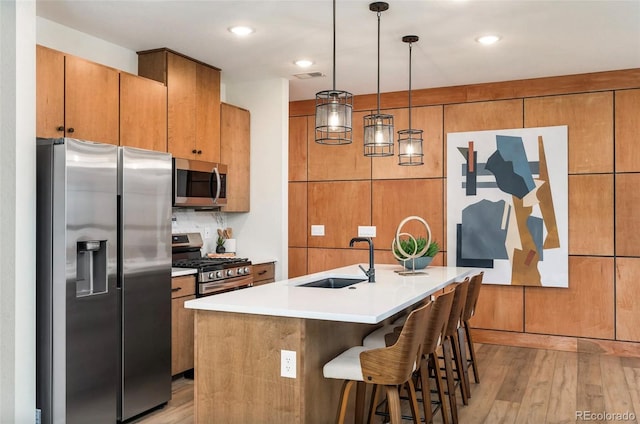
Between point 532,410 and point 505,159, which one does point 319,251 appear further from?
point 532,410

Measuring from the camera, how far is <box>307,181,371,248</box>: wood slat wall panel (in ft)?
21.0

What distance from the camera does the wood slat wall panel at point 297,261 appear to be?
6.72 metres

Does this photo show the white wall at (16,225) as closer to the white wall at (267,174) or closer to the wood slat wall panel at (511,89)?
the white wall at (267,174)

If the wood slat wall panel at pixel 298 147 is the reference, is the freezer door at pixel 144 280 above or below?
below

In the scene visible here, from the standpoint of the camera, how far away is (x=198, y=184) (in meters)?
4.84

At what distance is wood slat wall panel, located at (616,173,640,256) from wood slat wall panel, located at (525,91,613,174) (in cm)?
19

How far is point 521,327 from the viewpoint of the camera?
18.5 ft

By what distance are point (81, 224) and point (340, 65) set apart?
285 centimetres

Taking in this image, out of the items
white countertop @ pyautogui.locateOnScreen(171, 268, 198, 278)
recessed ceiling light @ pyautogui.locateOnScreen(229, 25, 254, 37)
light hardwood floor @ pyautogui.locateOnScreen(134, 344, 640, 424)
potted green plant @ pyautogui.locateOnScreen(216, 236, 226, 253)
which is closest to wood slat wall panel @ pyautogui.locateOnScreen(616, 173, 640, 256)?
light hardwood floor @ pyautogui.locateOnScreen(134, 344, 640, 424)

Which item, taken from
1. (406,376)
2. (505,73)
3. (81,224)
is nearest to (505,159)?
(505,73)

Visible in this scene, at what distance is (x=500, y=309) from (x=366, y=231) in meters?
1.64

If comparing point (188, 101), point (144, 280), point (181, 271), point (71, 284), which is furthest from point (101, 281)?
point (188, 101)

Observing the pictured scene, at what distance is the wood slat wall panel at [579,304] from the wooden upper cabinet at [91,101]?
417 cm

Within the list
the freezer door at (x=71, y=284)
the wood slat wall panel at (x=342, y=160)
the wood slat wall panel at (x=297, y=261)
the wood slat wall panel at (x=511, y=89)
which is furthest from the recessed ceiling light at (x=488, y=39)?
the wood slat wall panel at (x=297, y=261)
